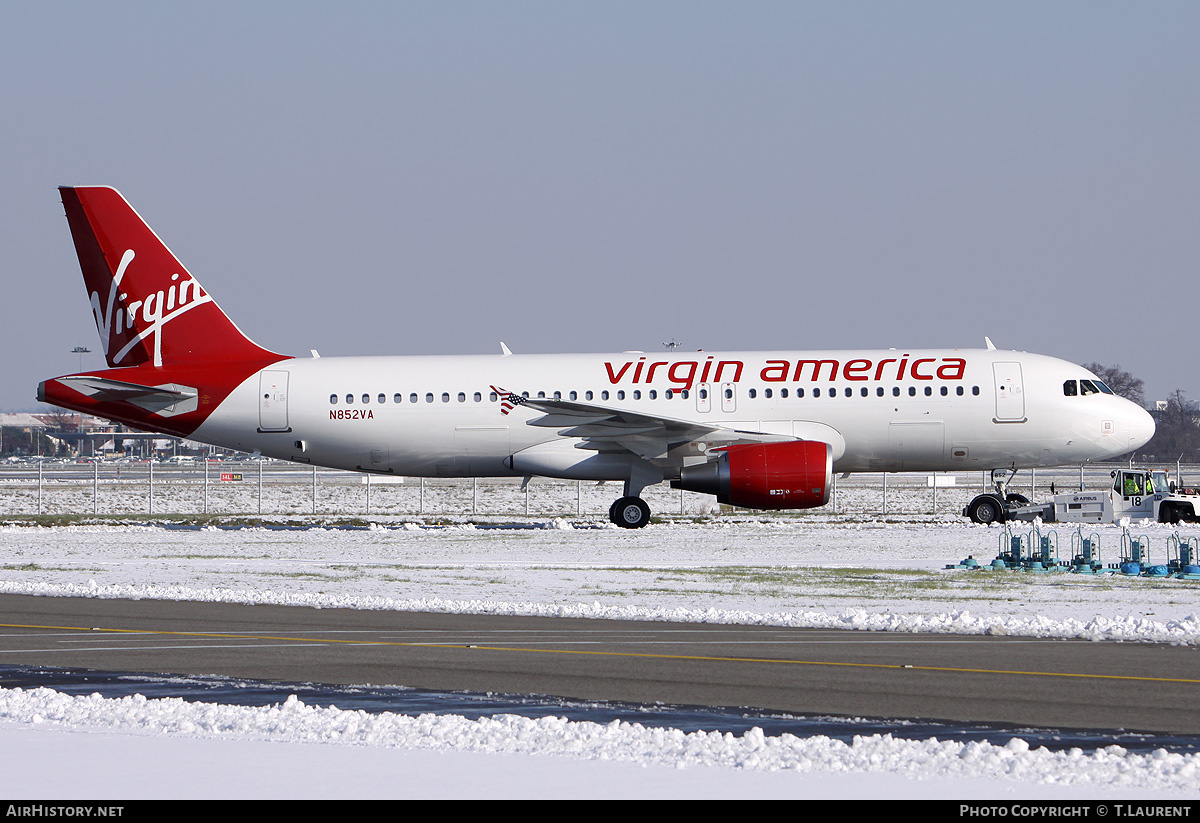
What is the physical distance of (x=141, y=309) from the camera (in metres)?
32.1

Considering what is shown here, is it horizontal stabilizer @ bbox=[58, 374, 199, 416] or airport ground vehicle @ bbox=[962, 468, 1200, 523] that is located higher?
horizontal stabilizer @ bbox=[58, 374, 199, 416]

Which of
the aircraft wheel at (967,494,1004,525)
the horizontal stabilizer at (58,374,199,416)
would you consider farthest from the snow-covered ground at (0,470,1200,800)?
the horizontal stabilizer at (58,374,199,416)

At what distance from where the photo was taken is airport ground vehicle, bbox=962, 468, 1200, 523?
31797 mm

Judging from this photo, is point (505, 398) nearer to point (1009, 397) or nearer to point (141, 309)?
point (141, 309)

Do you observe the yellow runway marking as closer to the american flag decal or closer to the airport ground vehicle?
the american flag decal

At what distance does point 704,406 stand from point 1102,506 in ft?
33.5

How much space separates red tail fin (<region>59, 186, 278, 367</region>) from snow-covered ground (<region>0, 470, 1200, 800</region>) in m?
4.39

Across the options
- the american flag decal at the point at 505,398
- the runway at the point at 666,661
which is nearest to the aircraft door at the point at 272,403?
the american flag decal at the point at 505,398

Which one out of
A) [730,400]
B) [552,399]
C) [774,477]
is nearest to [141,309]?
[552,399]

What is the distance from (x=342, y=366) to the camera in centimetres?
3209

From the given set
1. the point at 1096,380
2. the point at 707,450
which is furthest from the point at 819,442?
the point at 1096,380

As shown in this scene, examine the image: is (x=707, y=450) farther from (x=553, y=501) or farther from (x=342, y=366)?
(x=553, y=501)

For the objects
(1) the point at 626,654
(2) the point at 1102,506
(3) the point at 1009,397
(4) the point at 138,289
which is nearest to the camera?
(1) the point at 626,654
